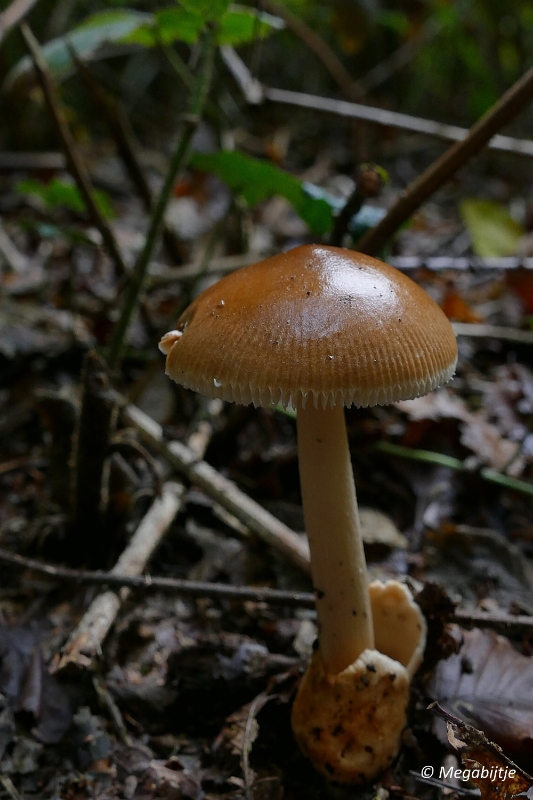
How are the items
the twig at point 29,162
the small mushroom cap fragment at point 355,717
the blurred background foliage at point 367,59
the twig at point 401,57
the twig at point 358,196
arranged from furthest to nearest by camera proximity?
1. the twig at point 401,57
2. the blurred background foliage at point 367,59
3. the twig at point 29,162
4. the twig at point 358,196
5. the small mushroom cap fragment at point 355,717

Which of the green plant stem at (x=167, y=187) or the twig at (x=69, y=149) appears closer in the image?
the green plant stem at (x=167, y=187)

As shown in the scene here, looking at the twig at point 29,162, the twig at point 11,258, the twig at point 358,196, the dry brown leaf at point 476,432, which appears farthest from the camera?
the twig at point 29,162

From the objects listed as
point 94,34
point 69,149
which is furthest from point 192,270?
point 94,34

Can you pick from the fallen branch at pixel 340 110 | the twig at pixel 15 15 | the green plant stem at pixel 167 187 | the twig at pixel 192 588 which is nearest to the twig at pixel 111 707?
the twig at pixel 192 588

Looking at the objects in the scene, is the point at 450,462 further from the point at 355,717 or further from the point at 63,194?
the point at 63,194

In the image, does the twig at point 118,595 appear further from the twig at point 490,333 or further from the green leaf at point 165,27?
the twig at point 490,333

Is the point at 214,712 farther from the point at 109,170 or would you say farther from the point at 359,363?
the point at 109,170

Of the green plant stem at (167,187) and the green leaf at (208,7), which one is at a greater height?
the green leaf at (208,7)

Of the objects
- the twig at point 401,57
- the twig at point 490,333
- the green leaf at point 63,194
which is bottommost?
the twig at point 490,333
